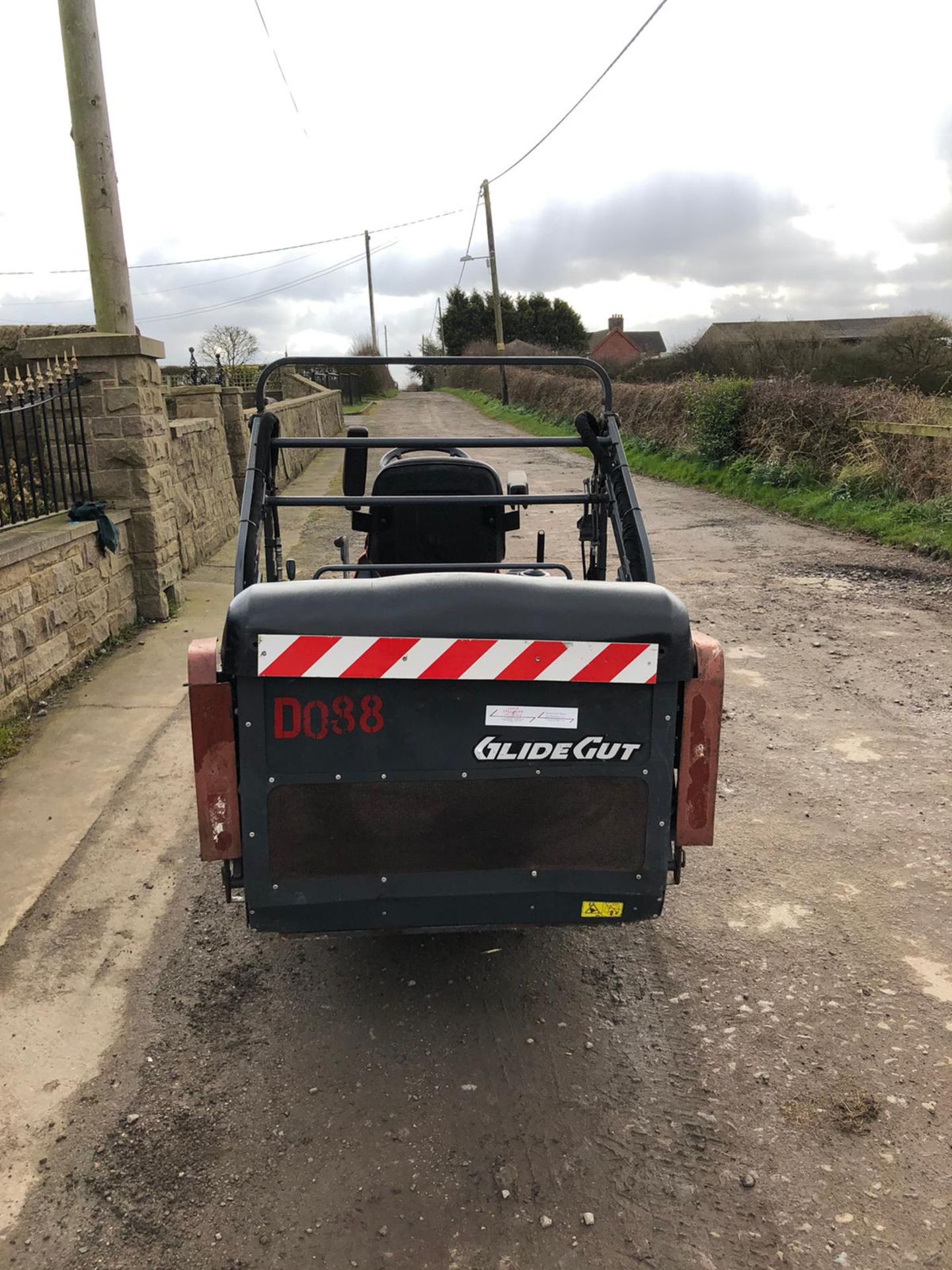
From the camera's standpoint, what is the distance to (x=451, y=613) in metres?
2.16

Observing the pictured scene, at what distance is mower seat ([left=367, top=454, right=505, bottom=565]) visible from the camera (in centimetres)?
419

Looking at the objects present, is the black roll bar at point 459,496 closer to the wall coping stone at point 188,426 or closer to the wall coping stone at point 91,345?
the wall coping stone at point 91,345

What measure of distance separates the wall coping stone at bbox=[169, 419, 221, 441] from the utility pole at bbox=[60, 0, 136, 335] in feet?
4.81

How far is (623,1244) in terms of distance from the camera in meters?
2.04

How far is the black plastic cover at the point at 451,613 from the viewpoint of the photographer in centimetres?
215

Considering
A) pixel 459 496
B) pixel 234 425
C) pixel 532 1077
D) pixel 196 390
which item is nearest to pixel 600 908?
pixel 532 1077

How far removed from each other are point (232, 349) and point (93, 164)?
136 ft

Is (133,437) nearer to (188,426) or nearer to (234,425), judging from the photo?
(188,426)

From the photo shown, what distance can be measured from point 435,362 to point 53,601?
3.24 m

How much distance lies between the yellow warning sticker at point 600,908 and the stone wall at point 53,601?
3720 millimetres

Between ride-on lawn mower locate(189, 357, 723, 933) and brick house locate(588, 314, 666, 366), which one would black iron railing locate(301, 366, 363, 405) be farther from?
ride-on lawn mower locate(189, 357, 723, 933)

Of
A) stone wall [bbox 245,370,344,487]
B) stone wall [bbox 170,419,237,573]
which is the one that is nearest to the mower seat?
stone wall [bbox 170,419,237,573]

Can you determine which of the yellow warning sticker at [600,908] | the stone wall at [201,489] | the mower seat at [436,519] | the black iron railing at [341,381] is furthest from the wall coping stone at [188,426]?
the black iron railing at [341,381]

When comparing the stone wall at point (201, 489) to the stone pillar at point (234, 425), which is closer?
the stone wall at point (201, 489)
